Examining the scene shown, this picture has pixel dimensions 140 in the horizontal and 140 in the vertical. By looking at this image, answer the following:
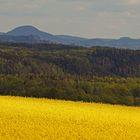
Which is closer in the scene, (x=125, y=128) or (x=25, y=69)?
(x=125, y=128)

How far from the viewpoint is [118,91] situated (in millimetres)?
71250

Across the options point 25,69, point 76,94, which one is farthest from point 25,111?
point 25,69

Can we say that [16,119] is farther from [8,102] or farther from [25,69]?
[25,69]

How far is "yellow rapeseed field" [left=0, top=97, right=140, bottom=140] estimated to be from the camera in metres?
31.6

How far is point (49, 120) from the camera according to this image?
37500 mm

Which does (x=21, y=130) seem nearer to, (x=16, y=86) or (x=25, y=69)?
(x=16, y=86)

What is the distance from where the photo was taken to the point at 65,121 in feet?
124

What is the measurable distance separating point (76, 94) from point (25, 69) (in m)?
128

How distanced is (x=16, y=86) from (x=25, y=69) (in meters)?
120

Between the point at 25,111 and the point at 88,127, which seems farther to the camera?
the point at 25,111

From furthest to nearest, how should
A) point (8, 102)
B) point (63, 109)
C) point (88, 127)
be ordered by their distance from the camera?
point (8, 102), point (63, 109), point (88, 127)

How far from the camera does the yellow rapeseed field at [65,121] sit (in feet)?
104

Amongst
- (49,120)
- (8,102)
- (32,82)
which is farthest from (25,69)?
(49,120)

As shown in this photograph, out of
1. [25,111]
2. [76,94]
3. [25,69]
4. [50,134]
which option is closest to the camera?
[50,134]
